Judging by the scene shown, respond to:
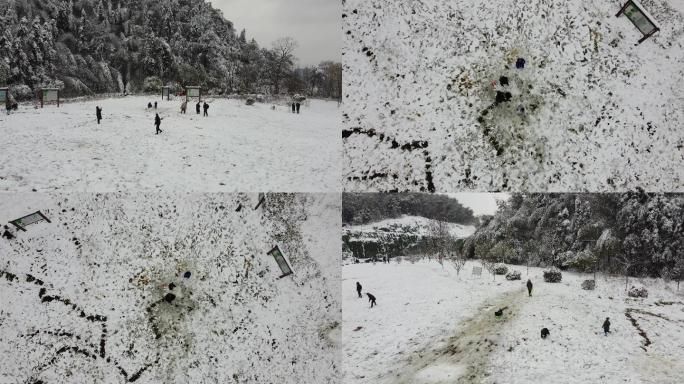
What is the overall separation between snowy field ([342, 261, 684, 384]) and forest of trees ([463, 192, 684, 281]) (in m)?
0.39

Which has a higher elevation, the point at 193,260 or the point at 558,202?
the point at 558,202

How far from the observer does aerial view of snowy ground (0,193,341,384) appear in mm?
8641

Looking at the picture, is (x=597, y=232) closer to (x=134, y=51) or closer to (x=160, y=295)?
(x=160, y=295)

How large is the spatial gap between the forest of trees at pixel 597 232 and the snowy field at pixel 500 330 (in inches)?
15.3

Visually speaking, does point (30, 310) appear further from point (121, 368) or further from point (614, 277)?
point (614, 277)

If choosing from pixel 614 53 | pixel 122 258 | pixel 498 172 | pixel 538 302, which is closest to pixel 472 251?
pixel 538 302

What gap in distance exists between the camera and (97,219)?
9156mm

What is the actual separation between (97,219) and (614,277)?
12.0 m

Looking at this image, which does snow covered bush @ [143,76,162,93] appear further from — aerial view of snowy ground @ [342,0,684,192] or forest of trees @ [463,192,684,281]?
forest of trees @ [463,192,684,281]

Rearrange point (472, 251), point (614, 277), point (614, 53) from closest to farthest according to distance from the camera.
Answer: point (614, 53) < point (614, 277) < point (472, 251)

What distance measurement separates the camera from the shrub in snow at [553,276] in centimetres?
1003

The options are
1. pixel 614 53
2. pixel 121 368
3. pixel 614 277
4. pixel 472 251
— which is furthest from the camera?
pixel 472 251

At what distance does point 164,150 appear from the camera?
30.7ft

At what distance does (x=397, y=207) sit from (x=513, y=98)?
11.5ft
